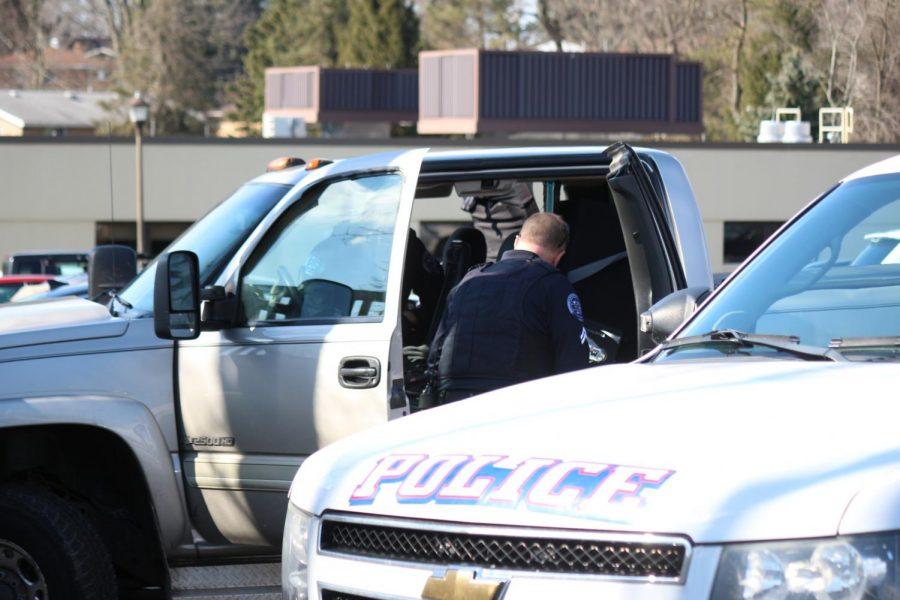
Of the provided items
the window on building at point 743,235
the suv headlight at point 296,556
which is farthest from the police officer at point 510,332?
the window on building at point 743,235

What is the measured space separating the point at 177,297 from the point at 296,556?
2.07m

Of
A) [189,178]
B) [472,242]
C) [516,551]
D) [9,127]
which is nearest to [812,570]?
[516,551]

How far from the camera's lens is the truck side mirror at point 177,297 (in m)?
4.98

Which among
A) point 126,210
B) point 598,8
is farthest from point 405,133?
point 126,210

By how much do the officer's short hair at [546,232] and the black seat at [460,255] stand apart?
112 centimetres

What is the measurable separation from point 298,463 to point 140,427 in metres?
0.60

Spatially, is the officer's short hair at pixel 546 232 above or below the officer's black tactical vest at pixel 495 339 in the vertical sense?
above

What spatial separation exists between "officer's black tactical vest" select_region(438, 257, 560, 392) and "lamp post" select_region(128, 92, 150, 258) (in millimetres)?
18697

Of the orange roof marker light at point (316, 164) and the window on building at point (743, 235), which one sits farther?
the window on building at point (743, 235)

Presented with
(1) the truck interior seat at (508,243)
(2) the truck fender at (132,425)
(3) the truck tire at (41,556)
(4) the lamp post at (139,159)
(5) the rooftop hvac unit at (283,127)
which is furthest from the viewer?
(5) the rooftop hvac unit at (283,127)

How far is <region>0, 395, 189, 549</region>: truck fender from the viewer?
16.4ft

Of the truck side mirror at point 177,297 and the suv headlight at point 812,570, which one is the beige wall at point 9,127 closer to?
the truck side mirror at point 177,297

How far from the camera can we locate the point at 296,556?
3.13 m

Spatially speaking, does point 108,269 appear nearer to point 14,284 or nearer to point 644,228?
point 644,228
